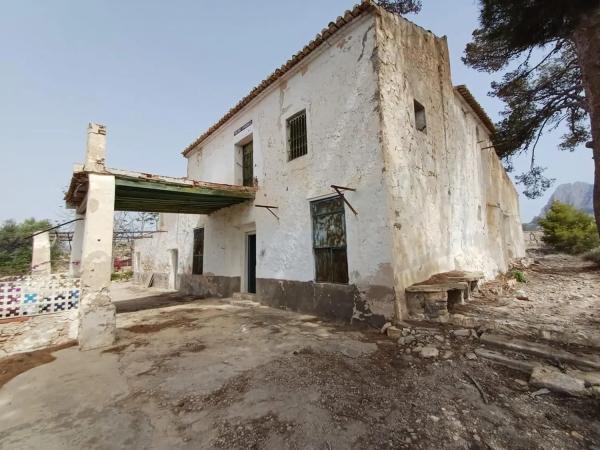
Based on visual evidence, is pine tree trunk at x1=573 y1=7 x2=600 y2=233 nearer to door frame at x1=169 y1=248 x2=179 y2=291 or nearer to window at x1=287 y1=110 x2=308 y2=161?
window at x1=287 y1=110 x2=308 y2=161

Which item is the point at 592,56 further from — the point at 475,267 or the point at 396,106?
the point at 475,267

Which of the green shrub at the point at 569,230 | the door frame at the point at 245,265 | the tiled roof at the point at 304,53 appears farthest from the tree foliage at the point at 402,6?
the green shrub at the point at 569,230

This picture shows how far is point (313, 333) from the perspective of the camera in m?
4.89

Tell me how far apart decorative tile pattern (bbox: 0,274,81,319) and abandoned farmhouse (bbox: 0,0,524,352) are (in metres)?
0.03

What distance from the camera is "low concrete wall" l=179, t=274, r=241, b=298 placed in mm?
9123

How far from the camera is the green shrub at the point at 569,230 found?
1716 centimetres

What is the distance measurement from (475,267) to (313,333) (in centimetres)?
601

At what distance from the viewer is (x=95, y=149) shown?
514cm

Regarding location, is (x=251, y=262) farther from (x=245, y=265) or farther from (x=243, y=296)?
(x=243, y=296)

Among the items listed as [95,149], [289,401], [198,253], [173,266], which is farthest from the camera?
[173,266]

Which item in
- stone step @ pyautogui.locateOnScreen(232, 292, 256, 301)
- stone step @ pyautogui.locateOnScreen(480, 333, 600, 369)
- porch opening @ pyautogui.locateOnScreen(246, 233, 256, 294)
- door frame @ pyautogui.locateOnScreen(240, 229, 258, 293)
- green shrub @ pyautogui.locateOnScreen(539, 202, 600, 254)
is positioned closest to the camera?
stone step @ pyautogui.locateOnScreen(480, 333, 600, 369)

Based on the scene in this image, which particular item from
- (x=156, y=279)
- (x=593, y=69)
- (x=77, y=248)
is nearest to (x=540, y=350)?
(x=593, y=69)

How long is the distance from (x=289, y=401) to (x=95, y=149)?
5.58 metres

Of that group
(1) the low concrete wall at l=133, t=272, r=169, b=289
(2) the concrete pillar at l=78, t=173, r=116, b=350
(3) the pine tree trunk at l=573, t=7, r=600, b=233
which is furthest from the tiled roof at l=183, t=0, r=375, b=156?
(1) the low concrete wall at l=133, t=272, r=169, b=289
